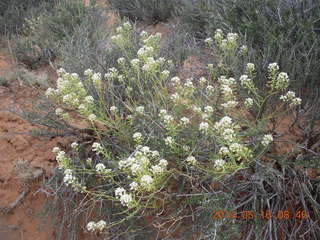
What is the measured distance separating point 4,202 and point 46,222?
43 cm

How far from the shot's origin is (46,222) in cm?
275

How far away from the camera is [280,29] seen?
3262 millimetres

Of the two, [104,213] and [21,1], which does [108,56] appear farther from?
[21,1]

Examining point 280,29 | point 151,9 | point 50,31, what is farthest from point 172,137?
point 151,9

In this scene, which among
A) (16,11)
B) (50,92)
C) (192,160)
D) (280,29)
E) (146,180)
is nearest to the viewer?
(146,180)

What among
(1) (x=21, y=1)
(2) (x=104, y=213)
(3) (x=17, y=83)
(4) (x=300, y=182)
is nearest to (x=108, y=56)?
(3) (x=17, y=83)

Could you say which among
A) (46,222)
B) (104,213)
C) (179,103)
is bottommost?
(46,222)

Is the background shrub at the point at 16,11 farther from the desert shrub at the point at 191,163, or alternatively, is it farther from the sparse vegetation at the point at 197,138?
the desert shrub at the point at 191,163
